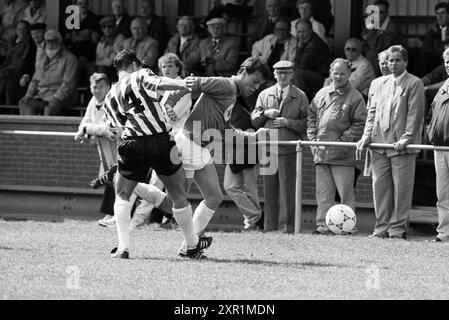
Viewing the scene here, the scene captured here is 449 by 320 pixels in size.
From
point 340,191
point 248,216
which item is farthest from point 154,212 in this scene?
point 340,191

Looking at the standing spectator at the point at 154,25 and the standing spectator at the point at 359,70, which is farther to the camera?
the standing spectator at the point at 154,25

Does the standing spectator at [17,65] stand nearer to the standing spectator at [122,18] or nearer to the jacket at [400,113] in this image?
the standing spectator at [122,18]

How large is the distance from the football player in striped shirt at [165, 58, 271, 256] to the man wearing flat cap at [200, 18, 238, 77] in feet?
15.3

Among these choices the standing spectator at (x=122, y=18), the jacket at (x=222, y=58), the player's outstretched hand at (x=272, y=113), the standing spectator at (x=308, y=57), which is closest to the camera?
the player's outstretched hand at (x=272, y=113)

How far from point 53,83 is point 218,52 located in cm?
281

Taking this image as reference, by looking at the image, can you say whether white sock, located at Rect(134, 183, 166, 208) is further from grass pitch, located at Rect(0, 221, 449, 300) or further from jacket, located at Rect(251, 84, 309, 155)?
jacket, located at Rect(251, 84, 309, 155)

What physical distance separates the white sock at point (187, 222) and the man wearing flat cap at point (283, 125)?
3.82 metres

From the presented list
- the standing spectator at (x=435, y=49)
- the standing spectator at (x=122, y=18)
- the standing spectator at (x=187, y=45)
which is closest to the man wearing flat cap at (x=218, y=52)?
the standing spectator at (x=187, y=45)

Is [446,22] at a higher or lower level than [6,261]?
higher

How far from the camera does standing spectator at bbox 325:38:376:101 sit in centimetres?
1569

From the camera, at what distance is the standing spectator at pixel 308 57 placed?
16.1m
